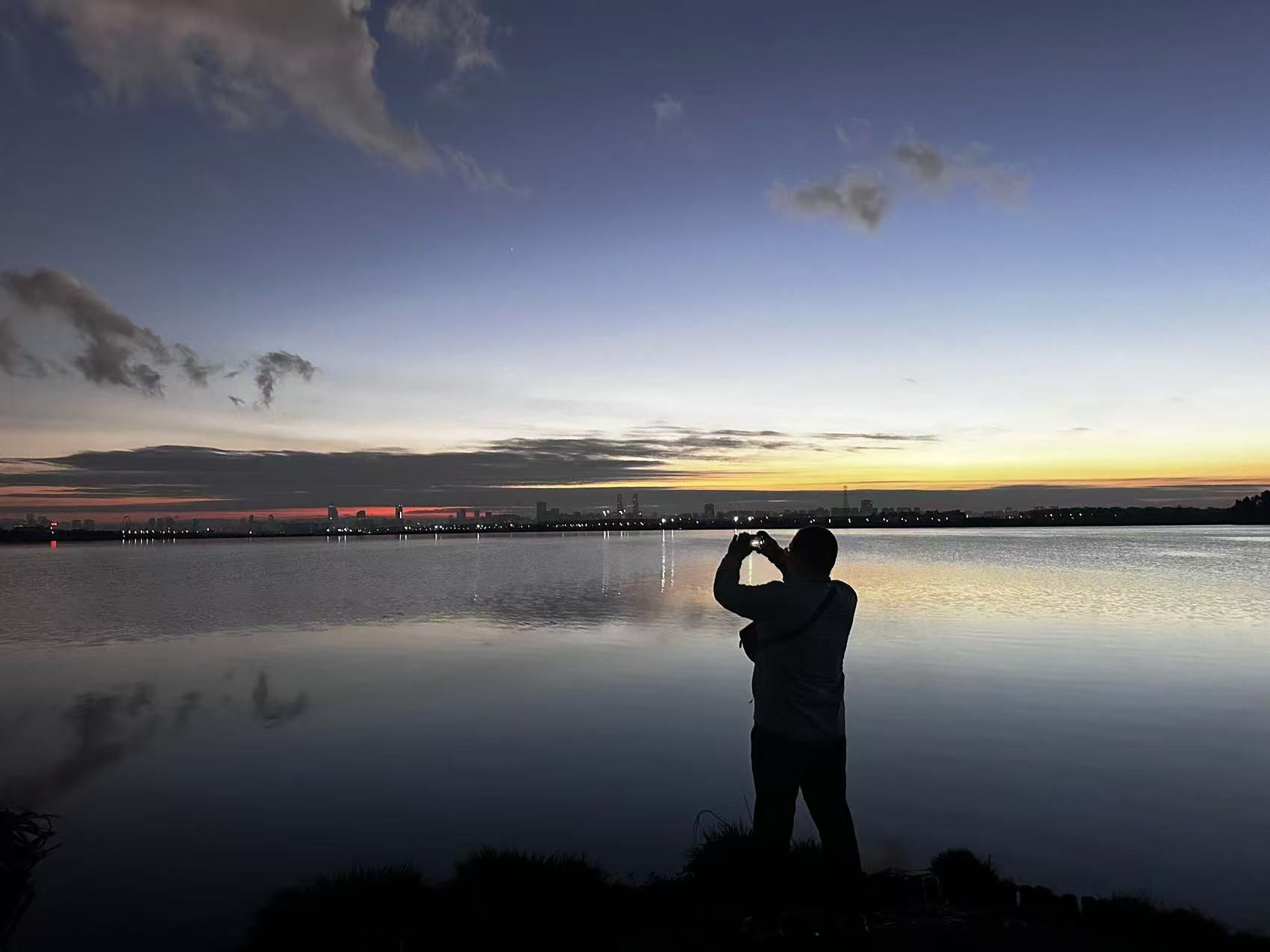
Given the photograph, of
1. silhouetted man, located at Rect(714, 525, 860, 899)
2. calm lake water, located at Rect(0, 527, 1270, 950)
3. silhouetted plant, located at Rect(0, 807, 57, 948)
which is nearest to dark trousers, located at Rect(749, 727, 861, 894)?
silhouetted man, located at Rect(714, 525, 860, 899)

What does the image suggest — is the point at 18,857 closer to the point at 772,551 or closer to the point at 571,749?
the point at 571,749

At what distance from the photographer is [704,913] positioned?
6941mm

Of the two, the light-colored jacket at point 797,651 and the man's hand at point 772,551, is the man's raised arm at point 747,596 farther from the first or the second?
the man's hand at point 772,551

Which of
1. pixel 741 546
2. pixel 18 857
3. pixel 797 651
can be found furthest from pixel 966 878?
pixel 18 857

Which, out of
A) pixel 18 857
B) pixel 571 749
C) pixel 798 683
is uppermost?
pixel 798 683

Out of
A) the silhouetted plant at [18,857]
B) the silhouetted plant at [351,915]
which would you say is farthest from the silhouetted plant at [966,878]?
the silhouetted plant at [18,857]

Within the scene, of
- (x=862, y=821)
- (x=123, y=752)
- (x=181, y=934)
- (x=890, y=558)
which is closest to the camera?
(x=181, y=934)

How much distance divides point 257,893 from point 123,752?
22.7ft

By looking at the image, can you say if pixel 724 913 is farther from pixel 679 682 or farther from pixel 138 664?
pixel 138 664

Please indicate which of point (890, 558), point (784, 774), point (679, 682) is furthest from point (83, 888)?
point (890, 558)

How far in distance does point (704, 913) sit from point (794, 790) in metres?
1.54

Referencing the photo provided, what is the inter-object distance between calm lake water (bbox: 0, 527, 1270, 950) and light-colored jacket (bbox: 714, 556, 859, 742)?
3523mm

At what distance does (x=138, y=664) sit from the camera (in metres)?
22.4

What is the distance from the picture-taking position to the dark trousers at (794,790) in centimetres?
620
